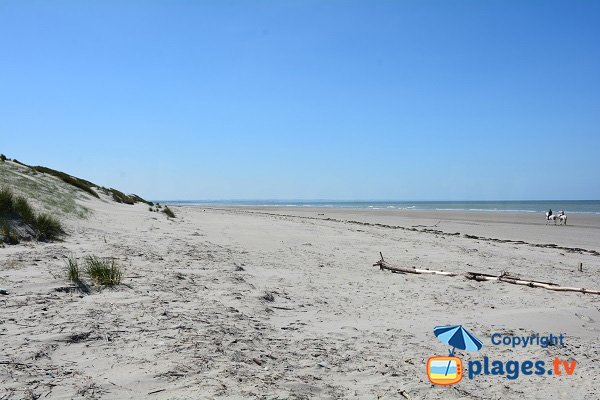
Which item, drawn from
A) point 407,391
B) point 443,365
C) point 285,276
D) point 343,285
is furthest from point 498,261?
point 407,391

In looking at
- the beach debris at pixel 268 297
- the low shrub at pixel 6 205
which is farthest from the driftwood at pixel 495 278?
the low shrub at pixel 6 205

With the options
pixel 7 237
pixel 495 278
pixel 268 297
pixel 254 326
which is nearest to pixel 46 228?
pixel 7 237

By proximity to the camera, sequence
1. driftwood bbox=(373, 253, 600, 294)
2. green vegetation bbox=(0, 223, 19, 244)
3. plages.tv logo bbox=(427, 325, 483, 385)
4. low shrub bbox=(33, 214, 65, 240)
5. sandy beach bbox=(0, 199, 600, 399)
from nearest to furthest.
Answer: sandy beach bbox=(0, 199, 600, 399) < plages.tv logo bbox=(427, 325, 483, 385) < green vegetation bbox=(0, 223, 19, 244) < driftwood bbox=(373, 253, 600, 294) < low shrub bbox=(33, 214, 65, 240)

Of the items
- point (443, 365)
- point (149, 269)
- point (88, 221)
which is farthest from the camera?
point (88, 221)

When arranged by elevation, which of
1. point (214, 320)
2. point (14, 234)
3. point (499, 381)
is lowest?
point (499, 381)

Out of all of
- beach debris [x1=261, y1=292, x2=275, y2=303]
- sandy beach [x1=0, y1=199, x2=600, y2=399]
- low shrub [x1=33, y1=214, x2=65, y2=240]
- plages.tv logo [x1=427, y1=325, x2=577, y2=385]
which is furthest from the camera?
low shrub [x1=33, y1=214, x2=65, y2=240]

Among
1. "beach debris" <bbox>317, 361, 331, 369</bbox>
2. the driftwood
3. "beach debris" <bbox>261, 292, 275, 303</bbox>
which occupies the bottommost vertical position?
"beach debris" <bbox>317, 361, 331, 369</bbox>

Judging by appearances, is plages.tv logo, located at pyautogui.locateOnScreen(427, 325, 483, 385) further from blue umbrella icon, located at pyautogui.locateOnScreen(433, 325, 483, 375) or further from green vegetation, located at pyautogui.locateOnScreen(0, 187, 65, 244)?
green vegetation, located at pyautogui.locateOnScreen(0, 187, 65, 244)

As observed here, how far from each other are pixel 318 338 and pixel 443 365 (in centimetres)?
127

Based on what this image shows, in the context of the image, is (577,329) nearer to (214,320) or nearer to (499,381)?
(499,381)

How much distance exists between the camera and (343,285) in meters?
7.21

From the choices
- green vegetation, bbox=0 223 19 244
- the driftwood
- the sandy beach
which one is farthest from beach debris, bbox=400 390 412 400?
green vegetation, bbox=0 223 19 244

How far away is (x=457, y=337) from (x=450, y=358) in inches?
26.3

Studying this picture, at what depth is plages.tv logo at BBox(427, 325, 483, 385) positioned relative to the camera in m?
3.78
